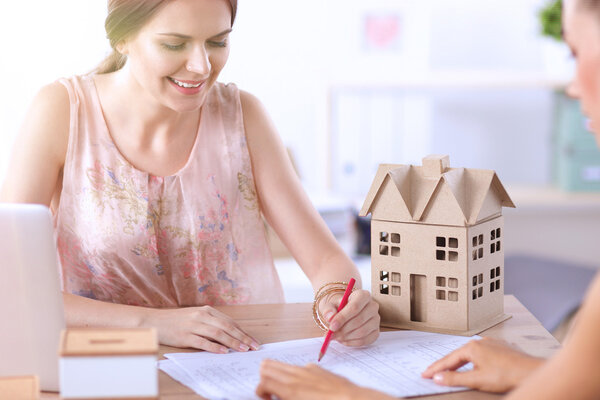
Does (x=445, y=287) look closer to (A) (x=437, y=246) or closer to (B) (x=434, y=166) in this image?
(A) (x=437, y=246)

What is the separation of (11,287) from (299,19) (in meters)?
2.48

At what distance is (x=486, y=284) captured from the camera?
52.1 inches

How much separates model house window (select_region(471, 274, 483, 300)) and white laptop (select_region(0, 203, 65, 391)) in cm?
63

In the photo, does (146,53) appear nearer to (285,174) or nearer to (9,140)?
(285,174)

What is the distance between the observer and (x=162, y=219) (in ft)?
5.39

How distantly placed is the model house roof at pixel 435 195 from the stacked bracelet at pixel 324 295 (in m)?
0.16

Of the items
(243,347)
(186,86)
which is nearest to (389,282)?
(243,347)

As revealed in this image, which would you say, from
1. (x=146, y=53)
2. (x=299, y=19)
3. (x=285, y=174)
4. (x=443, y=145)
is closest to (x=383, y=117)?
(x=443, y=145)

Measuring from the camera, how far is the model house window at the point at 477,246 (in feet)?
4.23

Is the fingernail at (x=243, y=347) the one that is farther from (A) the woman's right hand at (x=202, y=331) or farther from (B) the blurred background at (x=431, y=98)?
(B) the blurred background at (x=431, y=98)

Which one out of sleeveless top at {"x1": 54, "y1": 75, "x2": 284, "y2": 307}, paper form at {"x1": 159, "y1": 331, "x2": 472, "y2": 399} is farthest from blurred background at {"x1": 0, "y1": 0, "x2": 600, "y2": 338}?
paper form at {"x1": 159, "y1": 331, "x2": 472, "y2": 399}

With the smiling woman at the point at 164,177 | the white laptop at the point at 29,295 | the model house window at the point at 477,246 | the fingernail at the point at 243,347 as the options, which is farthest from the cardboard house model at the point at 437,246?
the white laptop at the point at 29,295

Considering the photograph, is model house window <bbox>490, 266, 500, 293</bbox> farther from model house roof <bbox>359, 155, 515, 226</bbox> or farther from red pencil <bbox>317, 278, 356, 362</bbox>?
red pencil <bbox>317, 278, 356, 362</bbox>

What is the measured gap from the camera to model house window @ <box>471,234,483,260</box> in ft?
4.23
